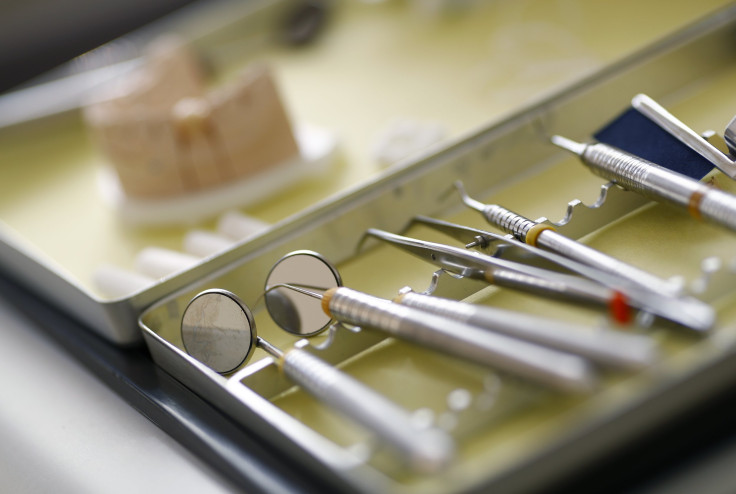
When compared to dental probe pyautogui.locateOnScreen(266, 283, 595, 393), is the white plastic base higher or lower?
lower

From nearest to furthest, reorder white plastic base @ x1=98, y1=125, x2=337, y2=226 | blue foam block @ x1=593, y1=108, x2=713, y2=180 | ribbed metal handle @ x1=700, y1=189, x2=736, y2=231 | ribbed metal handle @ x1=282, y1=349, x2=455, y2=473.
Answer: ribbed metal handle @ x1=282, y1=349, x2=455, y2=473 → ribbed metal handle @ x1=700, y1=189, x2=736, y2=231 → blue foam block @ x1=593, y1=108, x2=713, y2=180 → white plastic base @ x1=98, y1=125, x2=337, y2=226

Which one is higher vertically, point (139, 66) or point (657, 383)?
point (139, 66)

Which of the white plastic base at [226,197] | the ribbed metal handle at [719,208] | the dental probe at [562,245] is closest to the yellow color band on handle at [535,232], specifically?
the dental probe at [562,245]

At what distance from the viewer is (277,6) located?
4.59 feet

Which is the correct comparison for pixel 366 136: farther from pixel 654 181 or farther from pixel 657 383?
pixel 657 383

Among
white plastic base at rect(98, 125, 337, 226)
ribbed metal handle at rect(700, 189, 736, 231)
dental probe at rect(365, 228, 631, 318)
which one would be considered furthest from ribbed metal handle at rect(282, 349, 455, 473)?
white plastic base at rect(98, 125, 337, 226)

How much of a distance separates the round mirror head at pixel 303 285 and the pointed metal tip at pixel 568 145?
0.76ft

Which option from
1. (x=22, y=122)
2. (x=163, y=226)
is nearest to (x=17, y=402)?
(x=163, y=226)

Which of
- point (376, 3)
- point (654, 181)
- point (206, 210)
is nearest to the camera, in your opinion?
point (654, 181)

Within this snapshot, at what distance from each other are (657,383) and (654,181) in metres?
0.20

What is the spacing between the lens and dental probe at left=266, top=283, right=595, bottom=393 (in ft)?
1.44

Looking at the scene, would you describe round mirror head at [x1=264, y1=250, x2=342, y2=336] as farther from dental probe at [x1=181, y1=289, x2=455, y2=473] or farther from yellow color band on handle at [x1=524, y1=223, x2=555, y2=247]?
yellow color band on handle at [x1=524, y1=223, x2=555, y2=247]

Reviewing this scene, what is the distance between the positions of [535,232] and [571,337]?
0.53 ft

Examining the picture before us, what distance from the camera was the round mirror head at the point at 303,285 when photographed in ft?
1.99
